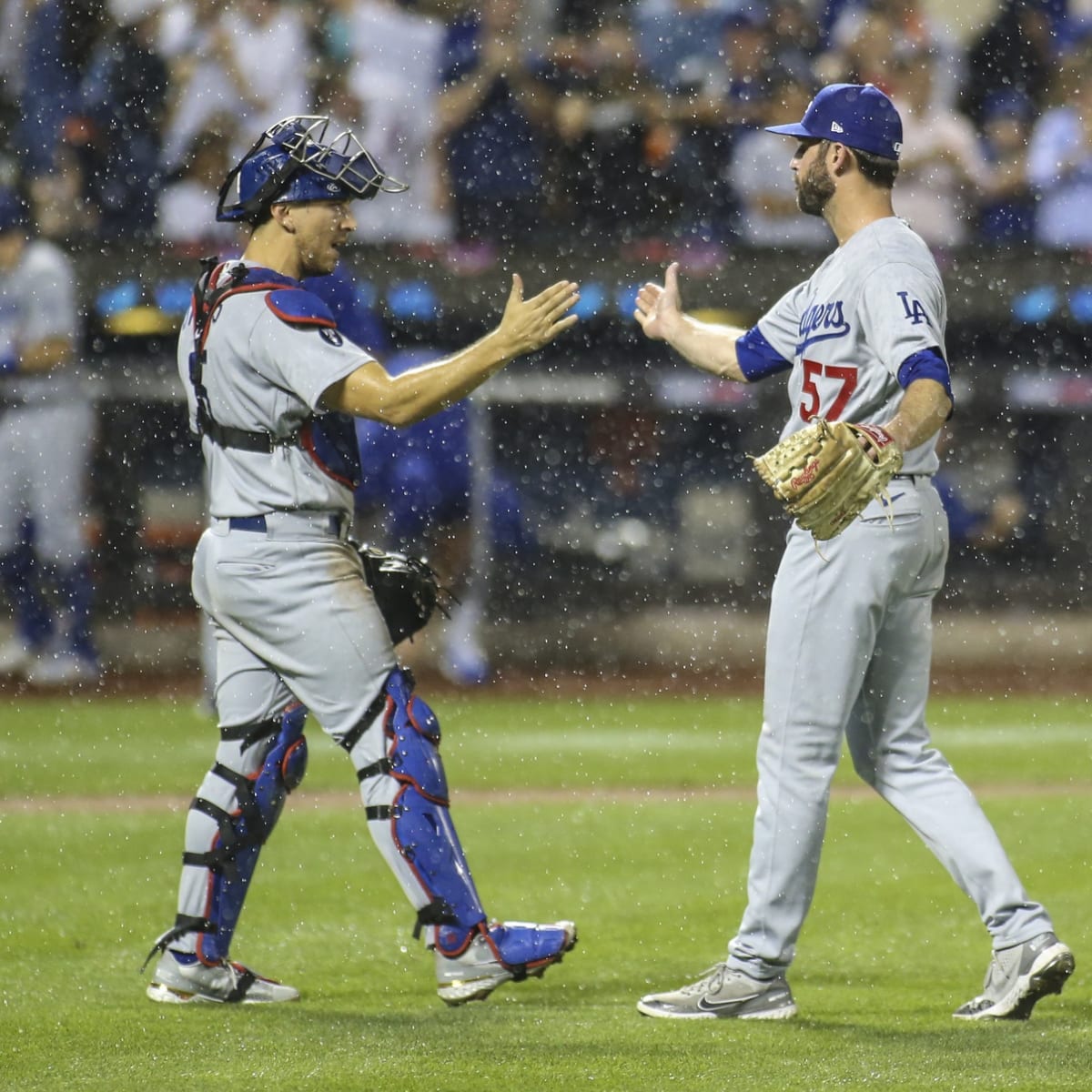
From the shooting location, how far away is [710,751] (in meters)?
10.0

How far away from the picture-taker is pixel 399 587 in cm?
520

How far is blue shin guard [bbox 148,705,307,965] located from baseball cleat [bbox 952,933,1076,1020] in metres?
1.79

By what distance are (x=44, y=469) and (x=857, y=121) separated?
7891 mm

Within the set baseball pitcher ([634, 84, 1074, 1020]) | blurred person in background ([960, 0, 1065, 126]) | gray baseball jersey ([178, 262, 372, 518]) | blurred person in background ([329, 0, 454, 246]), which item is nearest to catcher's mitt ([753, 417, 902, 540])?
baseball pitcher ([634, 84, 1074, 1020])

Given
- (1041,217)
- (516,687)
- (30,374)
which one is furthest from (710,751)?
(1041,217)

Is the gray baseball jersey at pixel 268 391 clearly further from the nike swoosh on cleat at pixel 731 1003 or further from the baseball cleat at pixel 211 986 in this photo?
the nike swoosh on cleat at pixel 731 1003

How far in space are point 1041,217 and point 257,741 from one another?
10021mm

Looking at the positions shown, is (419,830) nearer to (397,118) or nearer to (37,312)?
(37,312)

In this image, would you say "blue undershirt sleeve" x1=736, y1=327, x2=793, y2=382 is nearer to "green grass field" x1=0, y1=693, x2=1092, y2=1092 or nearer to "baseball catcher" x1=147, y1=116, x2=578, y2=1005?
"baseball catcher" x1=147, y1=116, x2=578, y2=1005

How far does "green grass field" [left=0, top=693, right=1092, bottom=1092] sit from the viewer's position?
4266 millimetres

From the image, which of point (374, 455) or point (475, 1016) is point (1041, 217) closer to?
point (374, 455)

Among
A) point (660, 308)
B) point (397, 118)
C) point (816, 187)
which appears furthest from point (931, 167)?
point (816, 187)

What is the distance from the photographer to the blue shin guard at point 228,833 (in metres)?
5.03

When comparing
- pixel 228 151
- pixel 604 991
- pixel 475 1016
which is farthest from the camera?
pixel 228 151
